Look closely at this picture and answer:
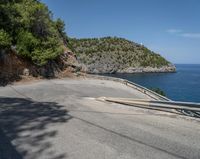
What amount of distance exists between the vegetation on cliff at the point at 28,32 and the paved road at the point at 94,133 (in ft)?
41.0

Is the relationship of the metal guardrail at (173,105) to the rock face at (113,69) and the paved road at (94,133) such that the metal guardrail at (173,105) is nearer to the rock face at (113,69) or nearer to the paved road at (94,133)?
the paved road at (94,133)

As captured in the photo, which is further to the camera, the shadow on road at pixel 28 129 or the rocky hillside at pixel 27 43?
the rocky hillside at pixel 27 43

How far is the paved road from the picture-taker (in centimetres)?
605

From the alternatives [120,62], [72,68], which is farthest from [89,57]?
[72,68]

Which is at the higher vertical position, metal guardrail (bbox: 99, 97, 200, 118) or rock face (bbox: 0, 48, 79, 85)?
rock face (bbox: 0, 48, 79, 85)

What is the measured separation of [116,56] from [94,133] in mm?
167260

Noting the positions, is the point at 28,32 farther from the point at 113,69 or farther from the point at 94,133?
the point at 113,69

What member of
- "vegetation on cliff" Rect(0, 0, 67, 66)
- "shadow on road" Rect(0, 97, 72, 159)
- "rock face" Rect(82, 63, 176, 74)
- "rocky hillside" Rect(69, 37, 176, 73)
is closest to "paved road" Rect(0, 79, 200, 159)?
"shadow on road" Rect(0, 97, 72, 159)

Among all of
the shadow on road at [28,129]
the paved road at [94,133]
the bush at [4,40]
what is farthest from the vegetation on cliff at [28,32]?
the paved road at [94,133]

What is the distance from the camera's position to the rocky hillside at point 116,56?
16862cm

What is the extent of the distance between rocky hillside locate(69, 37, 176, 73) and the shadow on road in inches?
5892

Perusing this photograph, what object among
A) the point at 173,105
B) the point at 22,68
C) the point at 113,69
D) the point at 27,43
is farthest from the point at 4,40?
the point at 113,69

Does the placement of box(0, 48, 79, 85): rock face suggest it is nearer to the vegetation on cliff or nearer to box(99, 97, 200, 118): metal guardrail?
the vegetation on cliff

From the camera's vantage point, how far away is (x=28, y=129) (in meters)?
7.86
